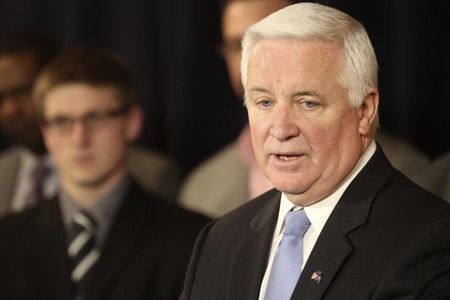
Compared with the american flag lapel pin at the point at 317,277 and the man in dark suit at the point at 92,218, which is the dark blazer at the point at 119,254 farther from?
the american flag lapel pin at the point at 317,277

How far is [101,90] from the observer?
323 cm

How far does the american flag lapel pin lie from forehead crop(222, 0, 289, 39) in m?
1.69

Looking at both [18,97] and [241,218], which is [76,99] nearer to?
[18,97]

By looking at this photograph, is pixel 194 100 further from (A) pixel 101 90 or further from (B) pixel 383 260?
(B) pixel 383 260

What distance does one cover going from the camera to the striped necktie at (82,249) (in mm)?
2994

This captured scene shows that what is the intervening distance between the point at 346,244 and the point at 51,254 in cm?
142

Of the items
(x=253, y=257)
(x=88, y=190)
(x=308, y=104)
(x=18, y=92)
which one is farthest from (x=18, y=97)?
(x=308, y=104)

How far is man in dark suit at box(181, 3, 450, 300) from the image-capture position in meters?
1.78

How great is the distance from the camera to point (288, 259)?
1.87 meters

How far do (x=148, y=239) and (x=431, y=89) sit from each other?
1108 millimetres

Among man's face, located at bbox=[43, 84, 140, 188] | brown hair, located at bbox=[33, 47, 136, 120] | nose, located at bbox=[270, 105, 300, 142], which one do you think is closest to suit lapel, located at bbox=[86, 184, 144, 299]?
man's face, located at bbox=[43, 84, 140, 188]

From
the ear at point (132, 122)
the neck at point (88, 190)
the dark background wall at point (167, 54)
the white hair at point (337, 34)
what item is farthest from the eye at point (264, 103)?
the dark background wall at point (167, 54)

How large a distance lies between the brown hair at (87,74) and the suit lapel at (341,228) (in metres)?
1.49

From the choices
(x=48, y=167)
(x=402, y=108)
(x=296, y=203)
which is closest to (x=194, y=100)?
(x=48, y=167)
